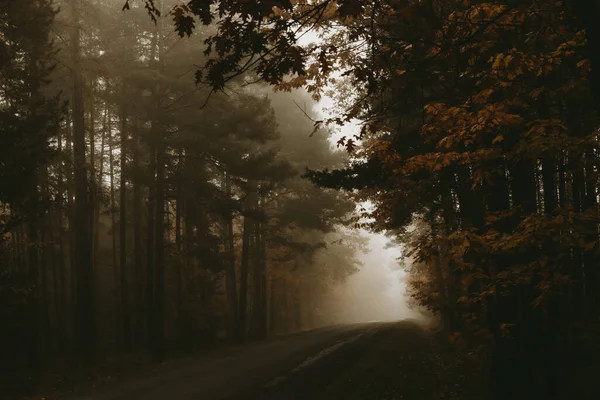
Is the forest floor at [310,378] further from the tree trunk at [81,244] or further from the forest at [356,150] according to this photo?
the tree trunk at [81,244]

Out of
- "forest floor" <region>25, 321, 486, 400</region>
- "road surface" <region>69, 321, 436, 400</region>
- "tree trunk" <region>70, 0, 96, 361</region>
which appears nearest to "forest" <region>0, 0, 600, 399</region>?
"tree trunk" <region>70, 0, 96, 361</region>

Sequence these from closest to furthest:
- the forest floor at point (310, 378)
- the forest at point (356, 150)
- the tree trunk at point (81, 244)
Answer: the forest at point (356, 150)
the forest floor at point (310, 378)
the tree trunk at point (81, 244)

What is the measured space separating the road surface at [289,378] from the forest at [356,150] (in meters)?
2.05

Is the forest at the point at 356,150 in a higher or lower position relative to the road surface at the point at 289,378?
higher

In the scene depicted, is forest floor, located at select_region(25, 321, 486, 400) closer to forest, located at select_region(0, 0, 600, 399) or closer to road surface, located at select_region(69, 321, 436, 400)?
road surface, located at select_region(69, 321, 436, 400)

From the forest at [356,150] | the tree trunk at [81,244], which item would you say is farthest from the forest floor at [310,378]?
the tree trunk at [81,244]

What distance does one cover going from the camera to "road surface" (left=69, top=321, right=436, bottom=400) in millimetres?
9961

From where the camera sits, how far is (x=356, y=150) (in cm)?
2012

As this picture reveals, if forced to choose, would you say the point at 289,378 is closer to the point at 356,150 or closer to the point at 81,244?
the point at 81,244

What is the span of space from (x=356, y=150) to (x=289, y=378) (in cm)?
1075

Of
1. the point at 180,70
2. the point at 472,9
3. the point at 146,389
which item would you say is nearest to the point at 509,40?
the point at 472,9

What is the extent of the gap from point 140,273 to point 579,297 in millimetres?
21235

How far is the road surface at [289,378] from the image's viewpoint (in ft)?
32.7

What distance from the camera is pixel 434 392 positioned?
9914 millimetres
